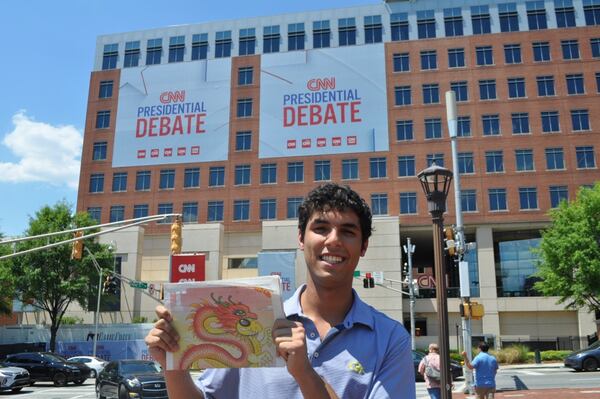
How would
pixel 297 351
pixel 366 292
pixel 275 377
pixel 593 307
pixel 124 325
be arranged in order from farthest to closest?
pixel 366 292
pixel 124 325
pixel 593 307
pixel 275 377
pixel 297 351

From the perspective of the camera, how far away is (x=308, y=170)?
5428 cm

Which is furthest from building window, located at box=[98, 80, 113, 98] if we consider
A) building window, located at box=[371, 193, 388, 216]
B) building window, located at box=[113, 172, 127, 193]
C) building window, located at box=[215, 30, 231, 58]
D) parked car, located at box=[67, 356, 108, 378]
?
parked car, located at box=[67, 356, 108, 378]

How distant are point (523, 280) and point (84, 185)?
4580 cm

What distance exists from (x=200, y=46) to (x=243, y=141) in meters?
12.9

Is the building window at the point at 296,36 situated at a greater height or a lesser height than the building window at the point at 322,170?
greater

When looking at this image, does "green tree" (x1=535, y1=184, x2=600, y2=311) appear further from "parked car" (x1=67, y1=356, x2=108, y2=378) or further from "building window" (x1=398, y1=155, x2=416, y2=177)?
"parked car" (x1=67, y1=356, x2=108, y2=378)

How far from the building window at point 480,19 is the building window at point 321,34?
48.8ft

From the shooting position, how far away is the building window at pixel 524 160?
5128cm

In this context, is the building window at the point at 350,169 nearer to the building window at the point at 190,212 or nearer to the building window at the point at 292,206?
the building window at the point at 292,206

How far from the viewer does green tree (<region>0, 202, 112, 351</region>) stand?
133 feet

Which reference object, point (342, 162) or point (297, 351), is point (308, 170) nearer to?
point (342, 162)

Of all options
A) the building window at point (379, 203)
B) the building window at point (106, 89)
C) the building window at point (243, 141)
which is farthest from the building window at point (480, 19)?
the building window at point (106, 89)

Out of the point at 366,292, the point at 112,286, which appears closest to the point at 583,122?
the point at 366,292

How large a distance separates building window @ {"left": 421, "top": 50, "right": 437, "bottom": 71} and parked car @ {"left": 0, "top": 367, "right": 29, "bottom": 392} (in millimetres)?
44773
